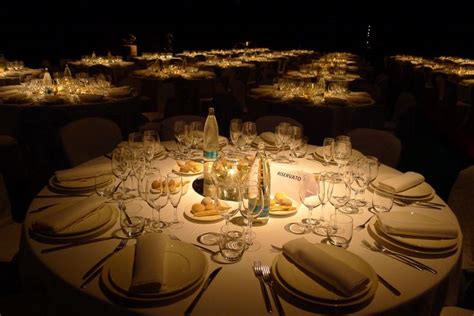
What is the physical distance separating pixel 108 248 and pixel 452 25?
1686 cm

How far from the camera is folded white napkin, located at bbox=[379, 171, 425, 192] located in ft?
6.80

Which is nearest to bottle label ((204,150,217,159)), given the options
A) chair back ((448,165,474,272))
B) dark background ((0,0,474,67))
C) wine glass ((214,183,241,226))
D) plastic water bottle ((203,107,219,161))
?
plastic water bottle ((203,107,219,161))

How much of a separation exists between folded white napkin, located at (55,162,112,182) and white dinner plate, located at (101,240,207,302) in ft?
2.47

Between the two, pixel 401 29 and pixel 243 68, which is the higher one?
pixel 401 29

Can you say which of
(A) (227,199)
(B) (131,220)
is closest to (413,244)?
(A) (227,199)

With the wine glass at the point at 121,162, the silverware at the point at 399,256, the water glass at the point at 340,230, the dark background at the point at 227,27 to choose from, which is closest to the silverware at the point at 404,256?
the silverware at the point at 399,256

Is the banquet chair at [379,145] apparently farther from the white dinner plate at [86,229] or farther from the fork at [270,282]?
the white dinner plate at [86,229]

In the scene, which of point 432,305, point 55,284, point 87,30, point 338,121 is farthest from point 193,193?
point 87,30

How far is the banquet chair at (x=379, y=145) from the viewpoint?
301 centimetres

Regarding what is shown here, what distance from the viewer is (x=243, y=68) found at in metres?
8.83

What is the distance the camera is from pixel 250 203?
161 centimetres

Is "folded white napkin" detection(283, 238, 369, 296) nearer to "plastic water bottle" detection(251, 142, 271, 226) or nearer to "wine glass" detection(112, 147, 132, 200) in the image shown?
"plastic water bottle" detection(251, 142, 271, 226)

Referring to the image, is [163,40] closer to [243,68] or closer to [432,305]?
[243,68]

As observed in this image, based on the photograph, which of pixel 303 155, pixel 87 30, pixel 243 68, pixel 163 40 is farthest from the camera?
pixel 163 40
